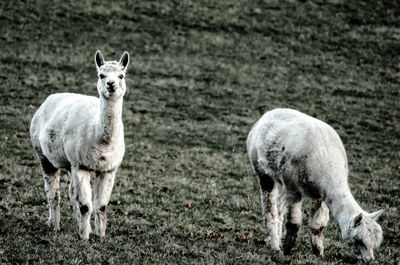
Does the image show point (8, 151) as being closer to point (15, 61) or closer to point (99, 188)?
point (99, 188)

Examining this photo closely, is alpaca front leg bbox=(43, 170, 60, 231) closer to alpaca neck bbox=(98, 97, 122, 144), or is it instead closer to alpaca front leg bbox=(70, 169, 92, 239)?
alpaca front leg bbox=(70, 169, 92, 239)

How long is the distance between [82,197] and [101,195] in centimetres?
36

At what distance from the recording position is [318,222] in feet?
24.7

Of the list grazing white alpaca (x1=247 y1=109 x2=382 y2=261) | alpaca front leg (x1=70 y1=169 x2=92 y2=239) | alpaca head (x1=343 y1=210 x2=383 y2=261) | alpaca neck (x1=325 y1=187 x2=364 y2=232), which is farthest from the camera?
alpaca front leg (x1=70 y1=169 x2=92 y2=239)

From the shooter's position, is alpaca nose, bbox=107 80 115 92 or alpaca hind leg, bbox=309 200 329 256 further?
alpaca hind leg, bbox=309 200 329 256

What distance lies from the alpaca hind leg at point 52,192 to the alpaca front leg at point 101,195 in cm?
93

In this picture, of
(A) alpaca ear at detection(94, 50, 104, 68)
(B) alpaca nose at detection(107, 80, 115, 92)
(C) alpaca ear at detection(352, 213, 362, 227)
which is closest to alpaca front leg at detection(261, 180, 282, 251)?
(C) alpaca ear at detection(352, 213, 362, 227)

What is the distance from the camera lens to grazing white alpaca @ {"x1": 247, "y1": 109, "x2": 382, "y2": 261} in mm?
6160

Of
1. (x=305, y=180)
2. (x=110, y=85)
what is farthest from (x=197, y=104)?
(x=305, y=180)

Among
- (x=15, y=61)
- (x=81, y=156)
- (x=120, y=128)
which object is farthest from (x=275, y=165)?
(x=15, y=61)

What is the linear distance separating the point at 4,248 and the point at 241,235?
4.02 m

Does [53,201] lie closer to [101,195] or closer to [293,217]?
[101,195]

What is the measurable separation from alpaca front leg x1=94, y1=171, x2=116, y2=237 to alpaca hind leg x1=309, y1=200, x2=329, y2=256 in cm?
323

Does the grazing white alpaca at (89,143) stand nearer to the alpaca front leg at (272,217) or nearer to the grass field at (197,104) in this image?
the grass field at (197,104)
